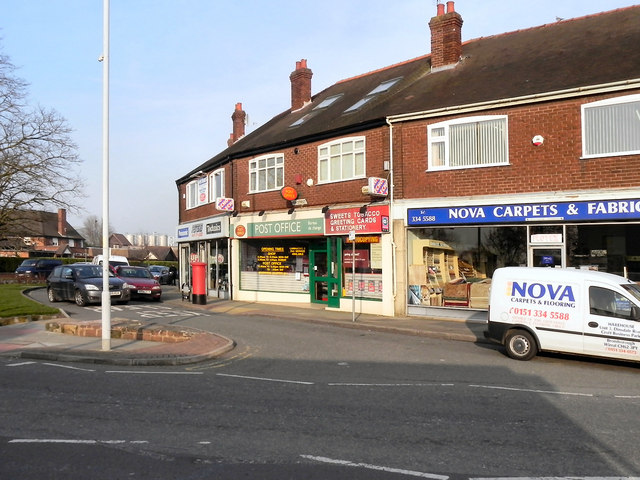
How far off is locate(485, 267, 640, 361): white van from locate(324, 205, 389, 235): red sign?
657 cm

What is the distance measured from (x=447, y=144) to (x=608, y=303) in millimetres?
7825

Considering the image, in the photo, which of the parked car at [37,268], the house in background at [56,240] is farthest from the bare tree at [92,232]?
the parked car at [37,268]

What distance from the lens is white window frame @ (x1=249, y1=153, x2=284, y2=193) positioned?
2128cm

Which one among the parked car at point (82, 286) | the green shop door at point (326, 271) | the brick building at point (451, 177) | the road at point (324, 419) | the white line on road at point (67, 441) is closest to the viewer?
the road at point (324, 419)

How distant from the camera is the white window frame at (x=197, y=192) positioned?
2656 centimetres

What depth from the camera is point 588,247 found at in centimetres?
1440

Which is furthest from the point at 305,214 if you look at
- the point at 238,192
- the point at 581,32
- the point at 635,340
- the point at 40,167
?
the point at 40,167

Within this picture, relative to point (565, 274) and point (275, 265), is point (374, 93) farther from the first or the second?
point (565, 274)

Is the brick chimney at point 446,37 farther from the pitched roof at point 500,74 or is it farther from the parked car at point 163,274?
the parked car at point 163,274

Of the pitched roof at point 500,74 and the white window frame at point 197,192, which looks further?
the white window frame at point 197,192

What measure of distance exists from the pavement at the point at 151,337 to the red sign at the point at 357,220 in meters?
2.73

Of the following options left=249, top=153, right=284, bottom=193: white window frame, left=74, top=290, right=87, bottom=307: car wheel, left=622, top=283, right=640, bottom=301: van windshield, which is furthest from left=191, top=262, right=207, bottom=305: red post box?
left=622, top=283, right=640, bottom=301: van windshield

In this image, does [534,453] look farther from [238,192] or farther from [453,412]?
[238,192]

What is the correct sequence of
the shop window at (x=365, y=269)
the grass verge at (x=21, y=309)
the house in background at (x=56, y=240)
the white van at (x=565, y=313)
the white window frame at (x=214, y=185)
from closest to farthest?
1. the white van at (x=565, y=313)
2. the grass verge at (x=21, y=309)
3. the shop window at (x=365, y=269)
4. the white window frame at (x=214, y=185)
5. the house in background at (x=56, y=240)
